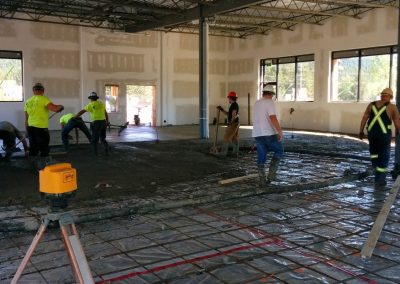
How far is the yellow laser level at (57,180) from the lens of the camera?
8.11 ft

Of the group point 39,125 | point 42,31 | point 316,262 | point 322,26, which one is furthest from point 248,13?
point 316,262

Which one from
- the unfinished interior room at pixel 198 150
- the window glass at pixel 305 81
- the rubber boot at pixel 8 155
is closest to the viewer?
the unfinished interior room at pixel 198 150

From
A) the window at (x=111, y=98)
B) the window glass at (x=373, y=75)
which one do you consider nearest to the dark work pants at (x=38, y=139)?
the window at (x=111, y=98)

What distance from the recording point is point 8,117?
17391 mm

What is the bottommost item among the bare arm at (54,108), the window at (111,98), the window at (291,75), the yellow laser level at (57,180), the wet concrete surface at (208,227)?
the wet concrete surface at (208,227)

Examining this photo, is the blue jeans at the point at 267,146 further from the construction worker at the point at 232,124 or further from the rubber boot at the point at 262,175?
the construction worker at the point at 232,124

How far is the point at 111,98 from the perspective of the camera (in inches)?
789

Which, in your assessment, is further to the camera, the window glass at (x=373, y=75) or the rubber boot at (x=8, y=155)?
the window glass at (x=373, y=75)

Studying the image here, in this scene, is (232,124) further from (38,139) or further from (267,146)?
(38,139)

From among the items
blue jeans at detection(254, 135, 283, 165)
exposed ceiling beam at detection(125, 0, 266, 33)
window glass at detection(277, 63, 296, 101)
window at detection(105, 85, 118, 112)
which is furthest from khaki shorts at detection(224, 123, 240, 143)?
window at detection(105, 85, 118, 112)

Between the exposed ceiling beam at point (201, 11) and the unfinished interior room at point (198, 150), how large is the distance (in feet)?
0.25

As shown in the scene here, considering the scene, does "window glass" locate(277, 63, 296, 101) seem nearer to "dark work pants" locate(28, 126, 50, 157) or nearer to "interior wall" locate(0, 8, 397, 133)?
"interior wall" locate(0, 8, 397, 133)

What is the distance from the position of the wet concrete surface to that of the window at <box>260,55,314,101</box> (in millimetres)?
10958

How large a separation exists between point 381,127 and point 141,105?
16.3 metres
